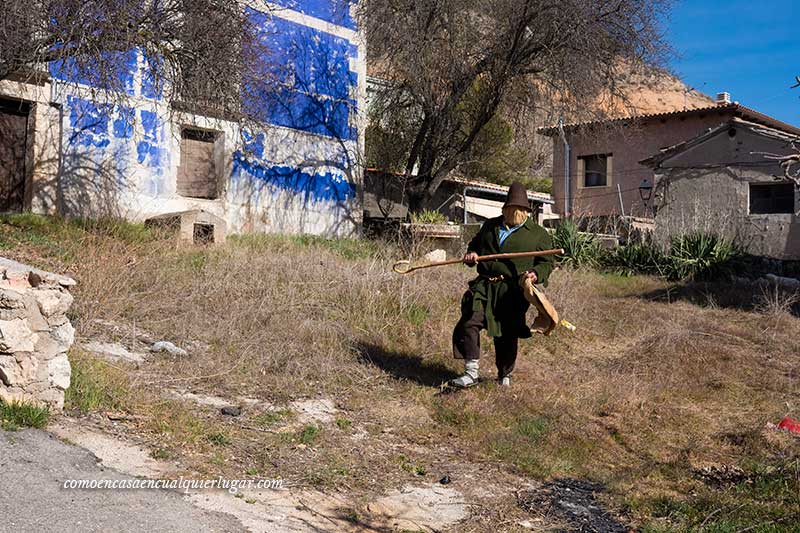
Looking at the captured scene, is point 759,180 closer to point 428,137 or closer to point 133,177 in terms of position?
point 428,137

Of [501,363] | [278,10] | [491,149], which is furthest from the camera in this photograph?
[491,149]

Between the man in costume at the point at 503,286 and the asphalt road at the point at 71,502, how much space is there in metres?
3.24

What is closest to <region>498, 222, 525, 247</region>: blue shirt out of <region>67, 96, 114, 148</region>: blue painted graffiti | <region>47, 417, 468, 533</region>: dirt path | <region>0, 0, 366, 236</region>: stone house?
<region>47, 417, 468, 533</region>: dirt path

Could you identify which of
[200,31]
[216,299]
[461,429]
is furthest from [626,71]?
[461,429]

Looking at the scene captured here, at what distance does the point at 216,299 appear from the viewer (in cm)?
904

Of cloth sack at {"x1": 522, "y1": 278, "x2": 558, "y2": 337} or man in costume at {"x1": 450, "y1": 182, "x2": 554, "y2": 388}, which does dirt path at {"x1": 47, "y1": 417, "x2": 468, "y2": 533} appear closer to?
man in costume at {"x1": 450, "y1": 182, "x2": 554, "y2": 388}

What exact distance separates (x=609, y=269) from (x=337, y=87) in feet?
22.9

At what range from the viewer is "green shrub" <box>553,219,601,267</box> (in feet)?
54.0

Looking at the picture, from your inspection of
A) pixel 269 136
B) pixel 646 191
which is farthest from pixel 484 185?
pixel 269 136

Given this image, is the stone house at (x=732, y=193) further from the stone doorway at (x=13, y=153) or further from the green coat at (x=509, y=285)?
the stone doorway at (x=13, y=153)

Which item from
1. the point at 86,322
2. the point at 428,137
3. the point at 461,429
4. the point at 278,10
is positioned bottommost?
the point at 461,429

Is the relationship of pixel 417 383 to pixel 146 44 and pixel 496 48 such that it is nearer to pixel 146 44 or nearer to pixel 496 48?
pixel 146 44

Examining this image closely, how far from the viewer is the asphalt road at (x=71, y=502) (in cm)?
383

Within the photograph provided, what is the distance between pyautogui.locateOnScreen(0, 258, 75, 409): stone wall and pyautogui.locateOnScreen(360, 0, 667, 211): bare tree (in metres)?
11.5
